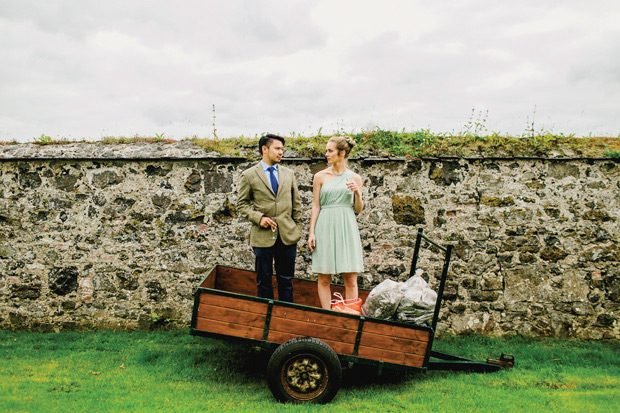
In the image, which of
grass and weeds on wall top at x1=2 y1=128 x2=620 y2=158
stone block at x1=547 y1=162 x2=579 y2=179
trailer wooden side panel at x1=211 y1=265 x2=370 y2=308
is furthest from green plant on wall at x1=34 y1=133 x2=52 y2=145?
stone block at x1=547 y1=162 x2=579 y2=179

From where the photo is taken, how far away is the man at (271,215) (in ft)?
14.0

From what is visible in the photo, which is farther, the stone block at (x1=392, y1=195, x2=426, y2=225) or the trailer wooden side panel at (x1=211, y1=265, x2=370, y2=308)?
the stone block at (x1=392, y1=195, x2=426, y2=225)

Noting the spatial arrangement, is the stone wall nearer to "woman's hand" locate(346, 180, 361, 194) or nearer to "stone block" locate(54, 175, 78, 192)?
"stone block" locate(54, 175, 78, 192)

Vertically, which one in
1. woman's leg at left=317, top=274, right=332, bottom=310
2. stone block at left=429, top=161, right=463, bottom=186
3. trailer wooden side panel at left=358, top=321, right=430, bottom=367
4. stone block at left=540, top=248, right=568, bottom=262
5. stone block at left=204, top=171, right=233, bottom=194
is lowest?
trailer wooden side panel at left=358, top=321, right=430, bottom=367

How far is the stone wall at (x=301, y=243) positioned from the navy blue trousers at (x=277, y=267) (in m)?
1.09

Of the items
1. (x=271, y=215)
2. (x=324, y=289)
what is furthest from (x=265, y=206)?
(x=324, y=289)

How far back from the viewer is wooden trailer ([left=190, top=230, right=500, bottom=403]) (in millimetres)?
3568

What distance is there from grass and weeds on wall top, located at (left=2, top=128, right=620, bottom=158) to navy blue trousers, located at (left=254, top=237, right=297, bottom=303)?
1.65m

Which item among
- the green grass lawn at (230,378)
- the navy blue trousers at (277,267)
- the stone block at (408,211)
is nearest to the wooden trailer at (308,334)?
the green grass lawn at (230,378)

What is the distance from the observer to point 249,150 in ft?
18.6

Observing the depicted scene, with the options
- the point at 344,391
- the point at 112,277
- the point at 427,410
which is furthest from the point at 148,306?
the point at 427,410

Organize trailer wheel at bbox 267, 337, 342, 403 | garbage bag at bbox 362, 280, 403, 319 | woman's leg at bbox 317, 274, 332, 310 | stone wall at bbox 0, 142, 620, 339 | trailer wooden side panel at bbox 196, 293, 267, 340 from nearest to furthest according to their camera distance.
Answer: trailer wheel at bbox 267, 337, 342, 403 < trailer wooden side panel at bbox 196, 293, 267, 340 < garbage bag at bbox 362, 280, 403, 319 < woman's leg at bbox 317, 274, 332, 310 < stone wall at bbox 0, 142, 620, 339

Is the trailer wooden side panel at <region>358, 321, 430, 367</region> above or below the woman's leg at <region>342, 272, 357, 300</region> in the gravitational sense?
below

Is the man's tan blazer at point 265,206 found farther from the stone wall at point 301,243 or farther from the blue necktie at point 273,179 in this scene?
the stone wall at point 301,243
